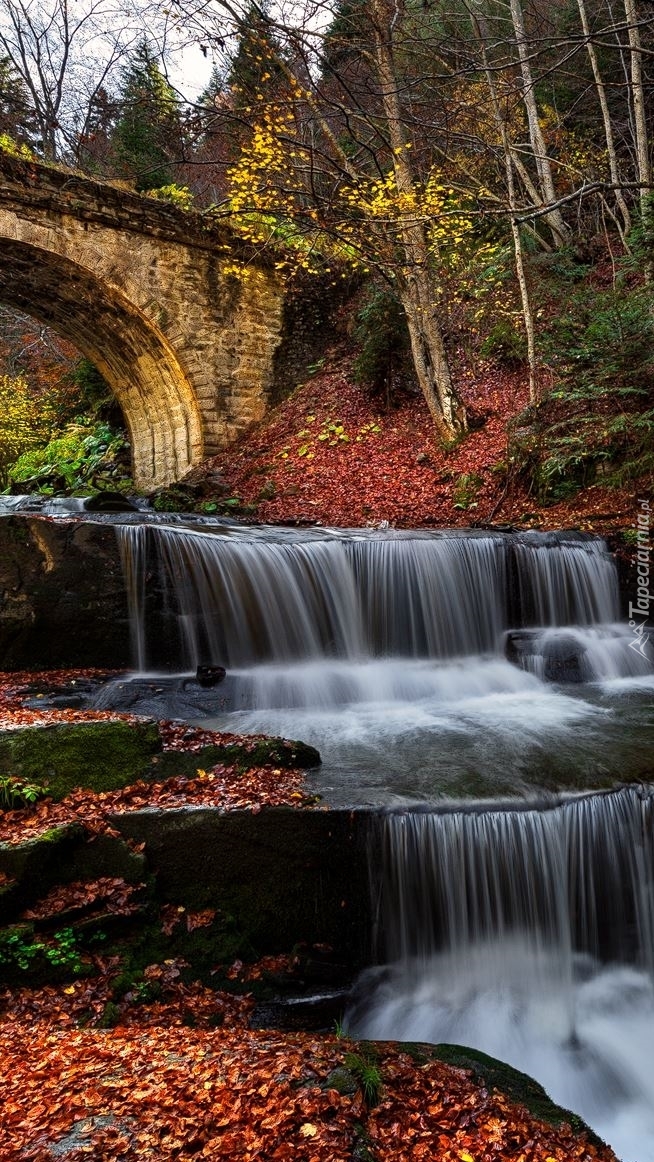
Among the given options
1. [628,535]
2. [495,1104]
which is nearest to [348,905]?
[495,1104]

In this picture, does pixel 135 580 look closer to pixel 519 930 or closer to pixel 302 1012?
pixel 302 1012

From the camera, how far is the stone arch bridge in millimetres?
11172

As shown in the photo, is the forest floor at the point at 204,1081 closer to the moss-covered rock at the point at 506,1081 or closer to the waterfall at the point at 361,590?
the moss-covered rock at the point at 506,1081

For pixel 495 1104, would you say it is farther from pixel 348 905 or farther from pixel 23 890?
pixel 23 890

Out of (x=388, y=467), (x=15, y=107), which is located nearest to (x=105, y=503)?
(x=388, y=467)

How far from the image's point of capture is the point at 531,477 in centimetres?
933

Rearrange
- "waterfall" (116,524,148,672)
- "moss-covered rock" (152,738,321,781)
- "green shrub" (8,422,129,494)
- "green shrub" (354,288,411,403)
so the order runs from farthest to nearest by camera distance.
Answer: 1. "green shrub" (8,422,129,494)
2. "green shrub" (354,288,411,403)
3. "waterfall" (116,524,148,672)
4. "moss-covered rock" (152,738,321,781)

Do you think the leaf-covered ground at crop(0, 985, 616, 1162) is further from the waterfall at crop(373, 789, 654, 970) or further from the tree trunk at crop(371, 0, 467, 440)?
the tree trunk at crop(371, 0, 467, 440)

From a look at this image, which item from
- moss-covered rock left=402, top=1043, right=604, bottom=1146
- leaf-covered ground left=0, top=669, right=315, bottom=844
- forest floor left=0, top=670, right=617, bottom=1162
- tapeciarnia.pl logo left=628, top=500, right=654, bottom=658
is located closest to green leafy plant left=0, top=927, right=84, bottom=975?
forest floor left=0, top=670, right=617, bottom=1162

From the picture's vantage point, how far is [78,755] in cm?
366

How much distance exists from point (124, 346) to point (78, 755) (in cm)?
1192

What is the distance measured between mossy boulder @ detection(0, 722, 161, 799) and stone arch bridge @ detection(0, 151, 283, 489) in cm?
1030

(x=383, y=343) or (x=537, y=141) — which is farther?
(x=383, y=343)

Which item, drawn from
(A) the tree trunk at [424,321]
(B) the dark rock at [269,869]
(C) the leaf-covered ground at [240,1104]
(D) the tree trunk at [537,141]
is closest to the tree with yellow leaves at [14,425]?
(A) the tree trunk at [424,321]
